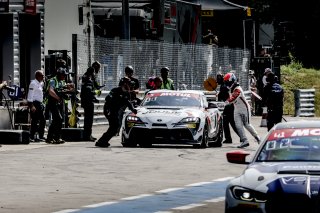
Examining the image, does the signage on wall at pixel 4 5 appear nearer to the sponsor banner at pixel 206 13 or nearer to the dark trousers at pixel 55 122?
the dark trousers at pixel 55 122

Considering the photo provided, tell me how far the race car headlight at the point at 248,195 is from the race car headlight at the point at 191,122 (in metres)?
16.1

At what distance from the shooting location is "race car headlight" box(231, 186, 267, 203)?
12.2 metres

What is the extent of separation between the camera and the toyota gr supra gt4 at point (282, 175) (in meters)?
12.1

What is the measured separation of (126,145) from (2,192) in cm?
1107

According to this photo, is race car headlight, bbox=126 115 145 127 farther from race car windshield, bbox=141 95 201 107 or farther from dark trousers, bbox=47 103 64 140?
dark trousers, bbox=47 103 64 140

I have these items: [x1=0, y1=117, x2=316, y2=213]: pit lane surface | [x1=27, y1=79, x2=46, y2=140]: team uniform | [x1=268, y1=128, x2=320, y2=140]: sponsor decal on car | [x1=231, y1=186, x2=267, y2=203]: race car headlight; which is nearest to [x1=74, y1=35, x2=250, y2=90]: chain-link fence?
[x1=27, y1=79, x2=46, y2=140]: team uniform

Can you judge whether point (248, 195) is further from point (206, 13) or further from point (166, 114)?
point (206, 13)

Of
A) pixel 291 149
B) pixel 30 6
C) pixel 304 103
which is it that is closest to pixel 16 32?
pixel 30 6

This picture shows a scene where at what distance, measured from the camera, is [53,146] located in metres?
29.2

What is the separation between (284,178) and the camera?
1248 cm

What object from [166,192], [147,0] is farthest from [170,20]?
[166,192]

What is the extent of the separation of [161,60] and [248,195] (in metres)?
30.3

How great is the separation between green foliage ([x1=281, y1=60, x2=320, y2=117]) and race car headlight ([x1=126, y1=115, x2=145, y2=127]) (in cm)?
2870

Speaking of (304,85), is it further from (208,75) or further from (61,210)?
(61,210)
